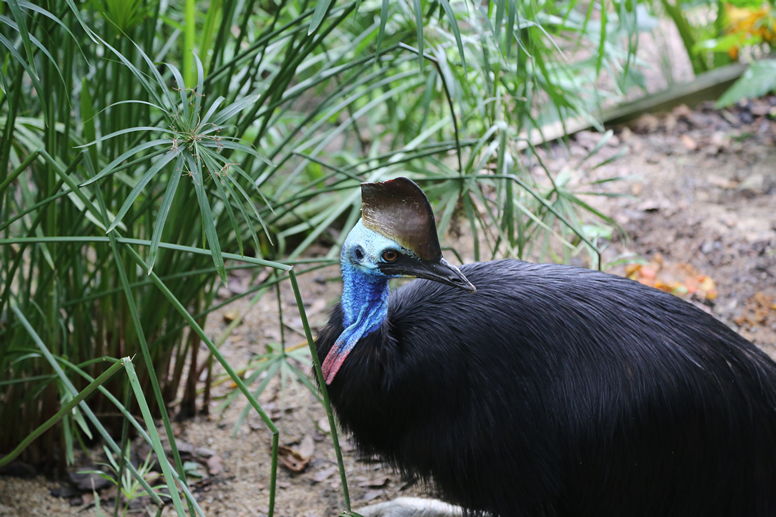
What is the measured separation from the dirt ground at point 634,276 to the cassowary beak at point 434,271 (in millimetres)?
572

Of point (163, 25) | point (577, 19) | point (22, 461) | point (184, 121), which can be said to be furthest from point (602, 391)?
point (577, 19)

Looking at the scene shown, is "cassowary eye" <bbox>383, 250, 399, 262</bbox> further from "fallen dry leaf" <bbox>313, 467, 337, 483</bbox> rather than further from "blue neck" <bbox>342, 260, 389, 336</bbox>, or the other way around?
"fallen dry leaf" <bbox>313, 467, 337, 483</bbox>

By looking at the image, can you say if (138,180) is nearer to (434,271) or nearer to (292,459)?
(434,271)

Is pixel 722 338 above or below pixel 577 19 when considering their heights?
below

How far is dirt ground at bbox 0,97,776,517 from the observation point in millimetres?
2379

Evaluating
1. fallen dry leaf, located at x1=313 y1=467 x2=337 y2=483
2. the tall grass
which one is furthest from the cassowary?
fallen dry leaf, located at x1=313 y1=467 x2=337 y2=483

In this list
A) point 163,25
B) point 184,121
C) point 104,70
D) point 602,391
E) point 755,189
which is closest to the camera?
point 184,121

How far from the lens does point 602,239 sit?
3416mm

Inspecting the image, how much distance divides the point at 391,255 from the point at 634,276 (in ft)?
5.09

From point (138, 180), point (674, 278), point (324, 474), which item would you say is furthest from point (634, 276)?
point (138, 180)

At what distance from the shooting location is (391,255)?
174 cm

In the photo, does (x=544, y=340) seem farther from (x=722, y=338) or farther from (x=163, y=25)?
(x=163, y=25)

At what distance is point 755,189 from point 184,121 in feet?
9.31

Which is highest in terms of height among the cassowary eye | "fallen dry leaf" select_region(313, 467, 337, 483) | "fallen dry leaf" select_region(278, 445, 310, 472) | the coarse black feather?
the cassowary eye
